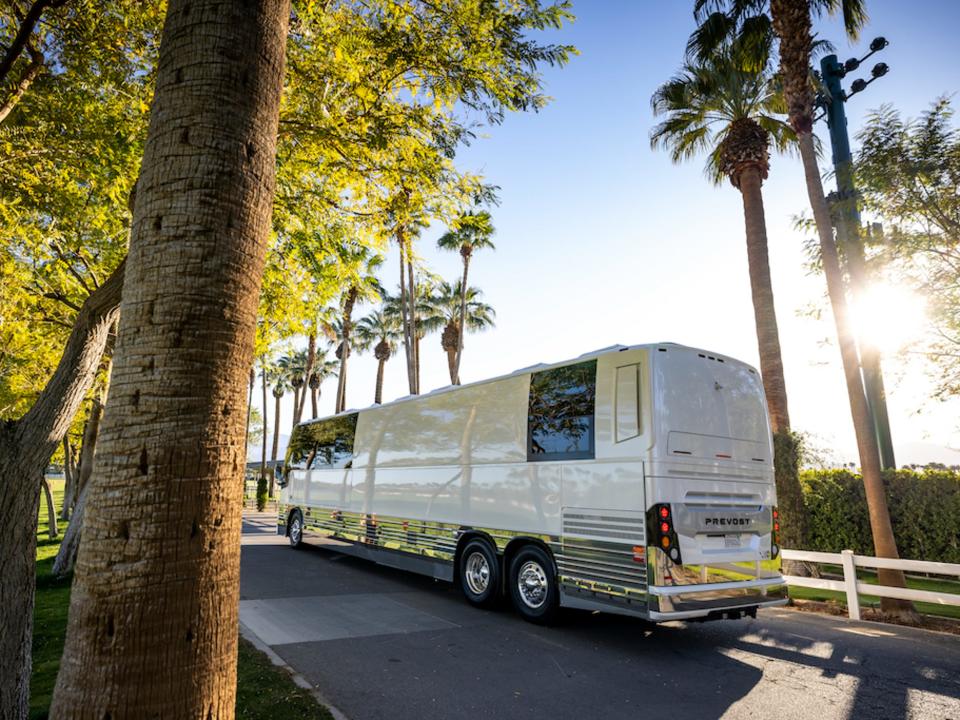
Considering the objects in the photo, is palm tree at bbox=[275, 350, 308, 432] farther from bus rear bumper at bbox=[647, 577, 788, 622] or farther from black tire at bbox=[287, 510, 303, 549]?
bus rear bumper at bbox=[647, 577, 788, 622]

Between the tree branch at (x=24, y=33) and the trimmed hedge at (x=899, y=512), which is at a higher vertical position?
the tree branch at (x=24, y=33)

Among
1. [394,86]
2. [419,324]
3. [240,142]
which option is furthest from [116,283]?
[419,324]

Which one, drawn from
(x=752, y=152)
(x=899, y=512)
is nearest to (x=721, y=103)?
(x=752, y=152)

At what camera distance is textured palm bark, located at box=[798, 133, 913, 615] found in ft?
31.0

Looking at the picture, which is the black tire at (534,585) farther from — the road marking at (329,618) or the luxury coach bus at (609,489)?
the road marking at (329,618)

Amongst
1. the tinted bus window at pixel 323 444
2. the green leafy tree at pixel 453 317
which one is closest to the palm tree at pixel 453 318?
the green leafy tree at pixel 453 317

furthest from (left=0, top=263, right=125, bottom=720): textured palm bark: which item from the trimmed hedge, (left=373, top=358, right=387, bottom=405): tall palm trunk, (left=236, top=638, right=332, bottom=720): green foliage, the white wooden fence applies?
(left=373, top=358, right=387, bottom=405): tall palm trunk

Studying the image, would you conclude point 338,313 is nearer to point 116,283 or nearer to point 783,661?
point 116,283

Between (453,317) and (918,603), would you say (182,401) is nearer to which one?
(918,603)

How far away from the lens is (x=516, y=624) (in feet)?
25.3

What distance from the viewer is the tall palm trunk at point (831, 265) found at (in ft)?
31.5

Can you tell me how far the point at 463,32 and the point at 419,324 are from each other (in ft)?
99.9

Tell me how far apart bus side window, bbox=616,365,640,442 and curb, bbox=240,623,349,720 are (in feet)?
13.2

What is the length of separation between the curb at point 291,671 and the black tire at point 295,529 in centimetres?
840
